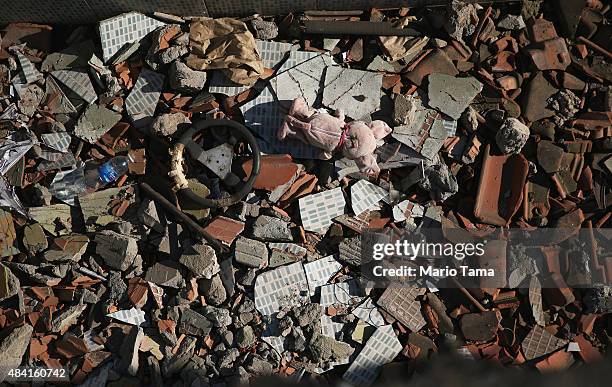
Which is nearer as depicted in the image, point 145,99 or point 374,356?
point 374,356

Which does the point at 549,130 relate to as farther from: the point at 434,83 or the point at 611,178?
the point at 434,83

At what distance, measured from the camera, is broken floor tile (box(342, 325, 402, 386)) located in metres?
4.33

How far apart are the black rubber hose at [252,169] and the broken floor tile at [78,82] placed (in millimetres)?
845

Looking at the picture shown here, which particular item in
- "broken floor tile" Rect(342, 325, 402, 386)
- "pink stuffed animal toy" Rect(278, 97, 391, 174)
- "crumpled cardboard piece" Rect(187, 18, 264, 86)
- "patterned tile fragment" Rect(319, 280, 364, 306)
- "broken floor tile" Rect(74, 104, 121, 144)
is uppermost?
"crumpled cardboard piece" Rect(187, 18, 264, 86)

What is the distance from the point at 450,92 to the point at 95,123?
8.65ft

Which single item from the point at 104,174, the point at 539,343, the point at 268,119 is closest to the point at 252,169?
the point at 268,119

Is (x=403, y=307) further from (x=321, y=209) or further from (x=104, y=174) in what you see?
(x=104, y=174)

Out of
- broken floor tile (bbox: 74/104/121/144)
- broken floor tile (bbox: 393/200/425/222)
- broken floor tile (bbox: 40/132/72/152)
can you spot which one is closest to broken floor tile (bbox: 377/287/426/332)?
broken floor tile (bbox: 393/200/425/222)

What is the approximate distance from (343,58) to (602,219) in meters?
2.24

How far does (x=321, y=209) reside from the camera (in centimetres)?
441

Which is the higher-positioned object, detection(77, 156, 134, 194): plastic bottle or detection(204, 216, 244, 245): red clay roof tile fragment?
detection(77, 156, 134, 194): plastic bottle

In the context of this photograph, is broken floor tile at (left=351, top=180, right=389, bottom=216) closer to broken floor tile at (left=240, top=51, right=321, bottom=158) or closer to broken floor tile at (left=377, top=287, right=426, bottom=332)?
broken floor tile at (left=240, top=51, right=321, bottom=158)

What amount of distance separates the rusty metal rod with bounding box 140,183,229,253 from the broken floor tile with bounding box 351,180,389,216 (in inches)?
39.7

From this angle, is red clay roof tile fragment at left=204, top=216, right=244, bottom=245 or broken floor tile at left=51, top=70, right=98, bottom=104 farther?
broken floor tile at left=51, top=70, right=98, bottom=104
